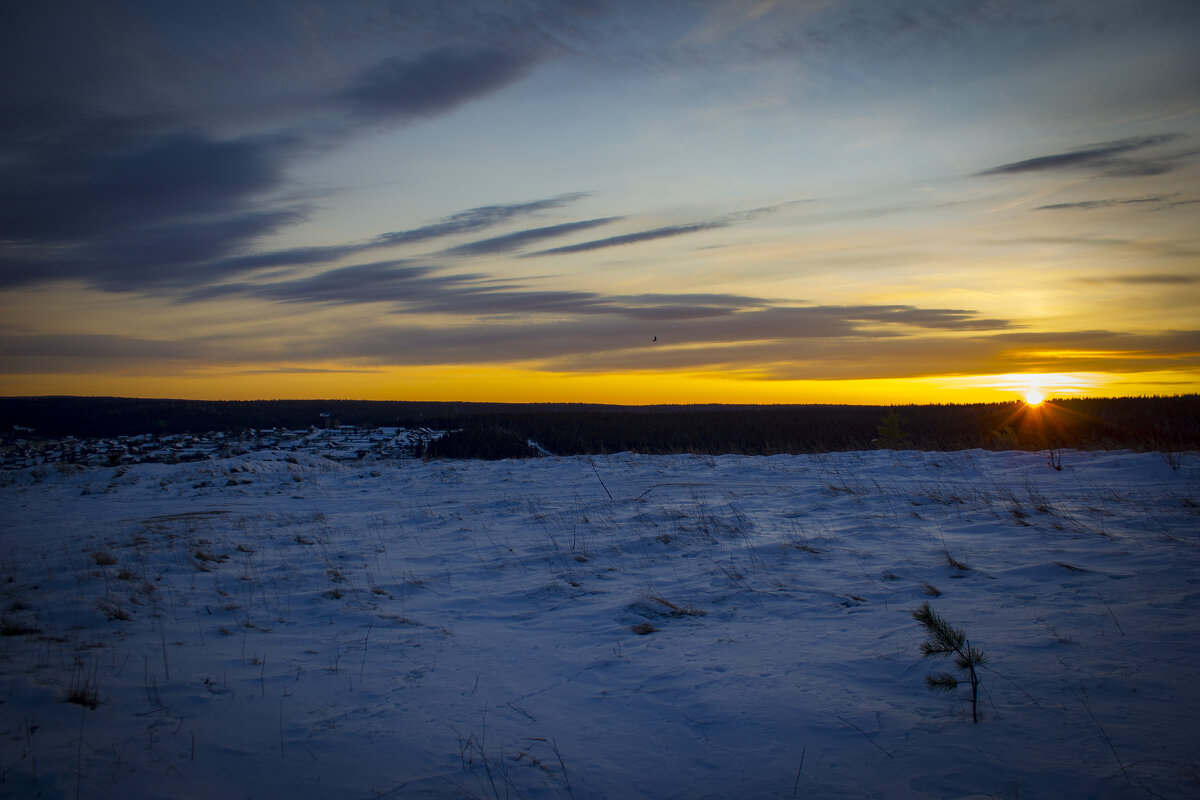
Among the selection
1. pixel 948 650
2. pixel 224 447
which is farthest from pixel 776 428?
pixel 948 650

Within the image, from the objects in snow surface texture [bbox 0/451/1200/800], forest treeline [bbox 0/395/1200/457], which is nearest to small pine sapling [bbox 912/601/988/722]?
snow surface texture [bbox 0/451/1200/800]

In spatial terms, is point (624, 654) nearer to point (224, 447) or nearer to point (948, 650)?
point (948, 650)

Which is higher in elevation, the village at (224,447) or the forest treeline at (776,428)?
the forest treeline at (776,428)

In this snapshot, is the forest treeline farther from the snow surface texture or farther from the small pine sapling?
the small pine sapling

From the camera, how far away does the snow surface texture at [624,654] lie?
3.12 metres

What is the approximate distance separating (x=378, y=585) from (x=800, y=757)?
495cm

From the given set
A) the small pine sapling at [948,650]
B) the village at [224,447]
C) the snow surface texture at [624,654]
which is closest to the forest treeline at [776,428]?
the village at [224,447]

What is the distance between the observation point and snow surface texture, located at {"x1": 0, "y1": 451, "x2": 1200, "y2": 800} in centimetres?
312

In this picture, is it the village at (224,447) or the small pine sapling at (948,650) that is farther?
the village at (224,447)

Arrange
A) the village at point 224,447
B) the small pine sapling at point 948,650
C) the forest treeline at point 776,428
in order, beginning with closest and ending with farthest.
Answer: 1. the small pine sapling at point 948,650
2. the village at point 224,447
3. the forest treeline at point 776,428

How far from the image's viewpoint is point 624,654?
15.3 feet

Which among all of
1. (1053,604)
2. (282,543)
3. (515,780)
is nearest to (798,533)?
(1053,604)

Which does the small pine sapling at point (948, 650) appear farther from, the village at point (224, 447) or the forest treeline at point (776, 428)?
the village at point (224, 447)

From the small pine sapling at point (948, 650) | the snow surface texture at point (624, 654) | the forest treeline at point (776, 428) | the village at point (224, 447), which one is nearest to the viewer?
the snow surface texture at point (624, 654)
